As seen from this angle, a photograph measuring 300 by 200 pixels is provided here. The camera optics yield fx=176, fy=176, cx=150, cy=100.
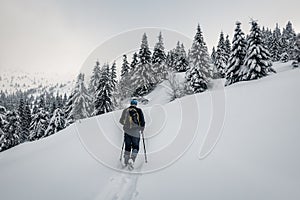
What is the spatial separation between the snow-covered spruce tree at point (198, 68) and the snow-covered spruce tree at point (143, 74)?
492 inches

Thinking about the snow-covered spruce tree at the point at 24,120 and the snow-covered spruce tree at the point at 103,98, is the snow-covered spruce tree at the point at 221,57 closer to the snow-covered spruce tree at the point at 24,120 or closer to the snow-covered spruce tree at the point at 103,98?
the snow-covered spruce tree at the point at 103,98

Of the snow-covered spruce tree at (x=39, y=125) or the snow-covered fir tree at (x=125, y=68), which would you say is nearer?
the snow-covered spruce tree at (x=39, y=125)

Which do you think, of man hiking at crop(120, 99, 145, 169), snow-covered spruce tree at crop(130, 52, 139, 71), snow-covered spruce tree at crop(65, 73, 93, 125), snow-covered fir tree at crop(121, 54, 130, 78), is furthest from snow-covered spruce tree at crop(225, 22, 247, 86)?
snow-covered fir tree at crop(121, 54, 130, 78)

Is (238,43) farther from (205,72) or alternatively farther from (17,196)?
(17,196)

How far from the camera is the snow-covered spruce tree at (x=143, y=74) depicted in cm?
4288

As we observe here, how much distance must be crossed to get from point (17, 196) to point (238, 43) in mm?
30701

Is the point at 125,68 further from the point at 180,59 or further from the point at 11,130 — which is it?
the point at 11,130

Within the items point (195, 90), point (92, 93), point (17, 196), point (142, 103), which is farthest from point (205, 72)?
point (17, 196)

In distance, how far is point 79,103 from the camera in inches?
1275

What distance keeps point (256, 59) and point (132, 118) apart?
920 inches

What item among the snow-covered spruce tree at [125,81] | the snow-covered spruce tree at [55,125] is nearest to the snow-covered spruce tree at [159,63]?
the snow-covered spruce tree at [125,81]

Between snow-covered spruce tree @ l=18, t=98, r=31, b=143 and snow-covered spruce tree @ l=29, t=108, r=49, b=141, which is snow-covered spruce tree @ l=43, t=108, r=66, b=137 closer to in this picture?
snow-covered spruce tree @ l=29, t=108, r=49, b=141

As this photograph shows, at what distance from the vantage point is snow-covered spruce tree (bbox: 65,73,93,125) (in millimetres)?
32094

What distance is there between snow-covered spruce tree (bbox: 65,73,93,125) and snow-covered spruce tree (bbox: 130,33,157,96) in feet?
39.9
